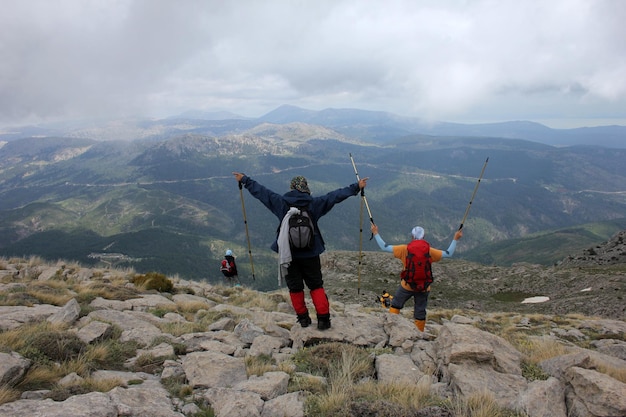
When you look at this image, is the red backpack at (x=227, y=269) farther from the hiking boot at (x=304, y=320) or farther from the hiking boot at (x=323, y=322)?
the hiking boot at (x=323, y=322)

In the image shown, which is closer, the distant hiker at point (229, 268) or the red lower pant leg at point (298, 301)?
the red lower pant leg at point (298, 301)

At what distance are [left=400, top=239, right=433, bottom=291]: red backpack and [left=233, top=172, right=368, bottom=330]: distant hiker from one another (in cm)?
277

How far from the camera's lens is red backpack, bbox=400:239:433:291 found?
1061 centimetres

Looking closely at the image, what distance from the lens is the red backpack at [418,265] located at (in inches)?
418

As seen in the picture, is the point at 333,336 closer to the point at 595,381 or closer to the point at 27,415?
the point at 595,381

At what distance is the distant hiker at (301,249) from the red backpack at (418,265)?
9.08 feet

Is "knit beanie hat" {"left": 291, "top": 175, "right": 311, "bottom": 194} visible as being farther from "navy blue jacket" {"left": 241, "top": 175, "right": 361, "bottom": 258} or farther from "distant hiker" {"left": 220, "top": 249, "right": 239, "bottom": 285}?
"distant hiker" {"left": 220, "top": 249, "right": 239, "bottom": 285}

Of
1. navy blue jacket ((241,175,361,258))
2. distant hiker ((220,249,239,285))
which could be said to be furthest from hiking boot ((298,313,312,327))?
distant hiker ((220,249,239,285))

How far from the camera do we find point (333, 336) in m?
9.23

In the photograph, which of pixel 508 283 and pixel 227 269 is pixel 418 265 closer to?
pixel 227 269

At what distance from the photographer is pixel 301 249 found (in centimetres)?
917

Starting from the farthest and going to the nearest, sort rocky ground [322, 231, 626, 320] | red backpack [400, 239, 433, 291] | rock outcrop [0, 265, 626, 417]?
rocky ground [322, 231, 626, 320] → red backpack [400, 239, 433, 291] → rock outcrop [0, 265, 626, 417]

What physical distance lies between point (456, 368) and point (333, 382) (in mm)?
2595

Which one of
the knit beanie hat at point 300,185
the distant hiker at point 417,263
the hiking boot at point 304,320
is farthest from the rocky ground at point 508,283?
the knit beanie hat at point 300,185
